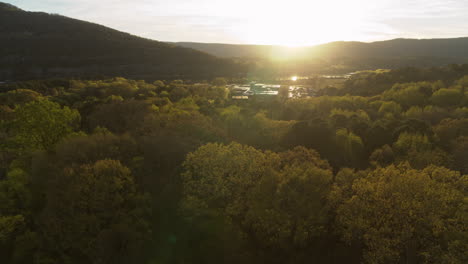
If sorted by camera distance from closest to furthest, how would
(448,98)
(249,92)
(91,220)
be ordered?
1. (91,220)
2. (448,98)
3. (249,92)

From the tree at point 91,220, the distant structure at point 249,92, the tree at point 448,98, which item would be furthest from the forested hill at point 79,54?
the tree at point 91,220

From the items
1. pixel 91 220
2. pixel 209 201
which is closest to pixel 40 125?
pixel 91 220

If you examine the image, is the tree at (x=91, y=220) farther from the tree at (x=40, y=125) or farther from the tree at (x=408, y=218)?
the tree at (x=408, y=218)

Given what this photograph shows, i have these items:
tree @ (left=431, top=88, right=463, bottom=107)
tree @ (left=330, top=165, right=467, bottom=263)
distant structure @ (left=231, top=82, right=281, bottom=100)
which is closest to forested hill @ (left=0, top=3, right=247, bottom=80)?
distant structure @ (left=231, top=82, right=281, bottom=100)

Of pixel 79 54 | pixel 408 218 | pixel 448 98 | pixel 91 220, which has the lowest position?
pixel 91 220

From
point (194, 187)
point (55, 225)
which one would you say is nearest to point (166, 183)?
point (194, 187)

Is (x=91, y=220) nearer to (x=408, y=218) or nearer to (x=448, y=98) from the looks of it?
(x=408, y=218)

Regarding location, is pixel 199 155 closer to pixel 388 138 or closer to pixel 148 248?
pixel 148 248

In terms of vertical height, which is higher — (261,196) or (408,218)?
(408,218)

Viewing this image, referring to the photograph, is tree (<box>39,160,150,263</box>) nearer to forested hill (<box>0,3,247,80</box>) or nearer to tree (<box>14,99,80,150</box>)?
tree (<box>14,99,80,150</box>)
